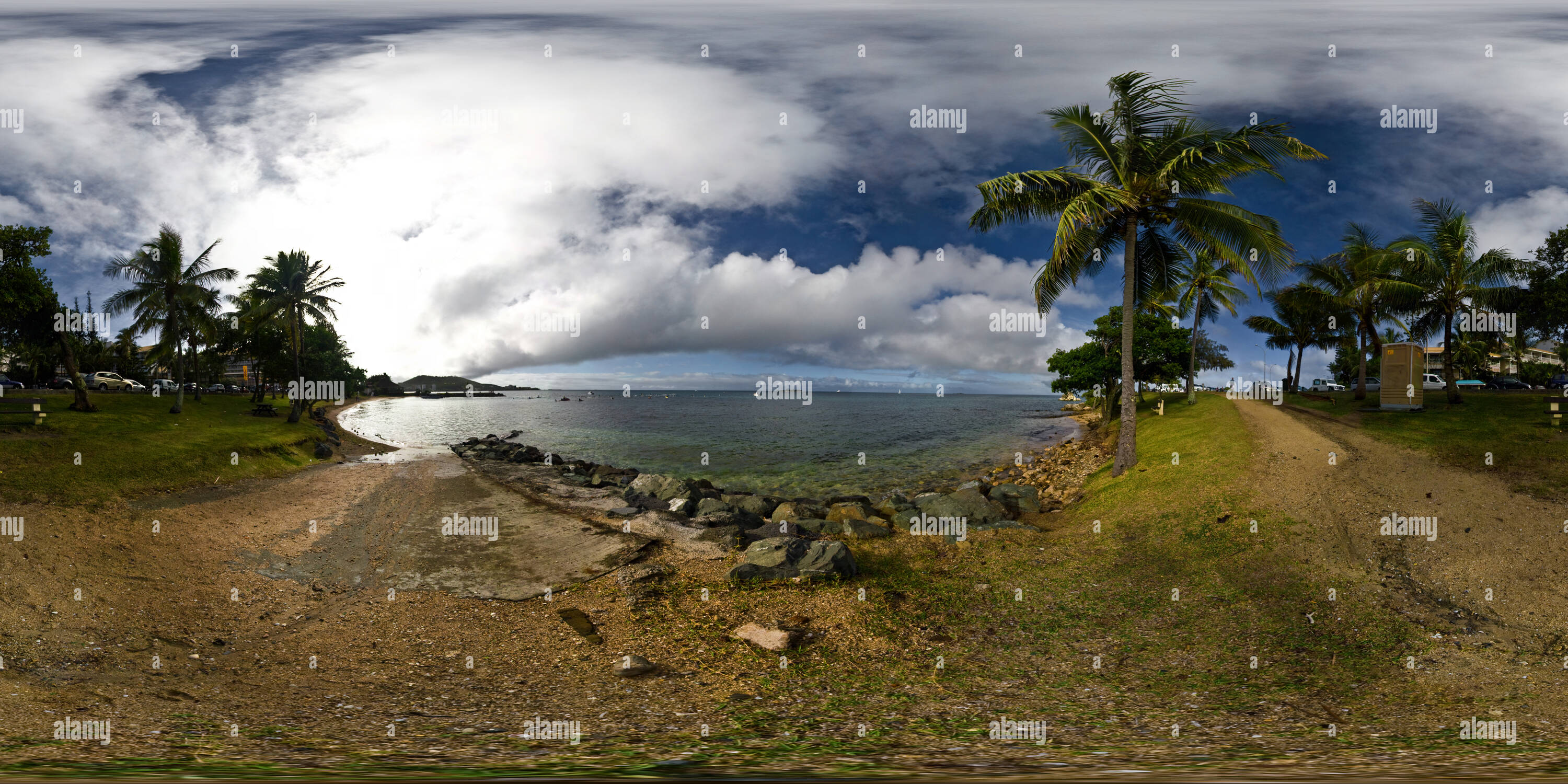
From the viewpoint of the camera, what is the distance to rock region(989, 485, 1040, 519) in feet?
65.6

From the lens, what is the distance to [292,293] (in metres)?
42.6

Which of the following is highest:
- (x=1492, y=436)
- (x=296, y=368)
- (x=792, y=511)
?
(x=296, y=368)

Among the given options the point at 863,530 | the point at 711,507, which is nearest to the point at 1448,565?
the point at 863,530

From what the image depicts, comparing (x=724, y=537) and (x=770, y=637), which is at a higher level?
(x=724, y=537)

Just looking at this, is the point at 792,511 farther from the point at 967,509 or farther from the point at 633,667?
the point at 633,667

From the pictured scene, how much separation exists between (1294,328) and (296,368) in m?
72.6

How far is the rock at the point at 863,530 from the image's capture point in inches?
613

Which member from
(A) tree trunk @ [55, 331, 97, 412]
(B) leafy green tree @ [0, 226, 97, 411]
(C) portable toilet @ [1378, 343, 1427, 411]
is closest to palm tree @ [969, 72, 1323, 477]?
(C) portable toilet @ [1378, 343, 1427, 411]

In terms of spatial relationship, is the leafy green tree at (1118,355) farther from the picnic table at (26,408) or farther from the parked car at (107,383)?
the parked car at (107,383)

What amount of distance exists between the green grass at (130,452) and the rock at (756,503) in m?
15.4

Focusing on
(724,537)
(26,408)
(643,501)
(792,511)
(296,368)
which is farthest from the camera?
(296,368)

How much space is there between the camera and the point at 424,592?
11.3m

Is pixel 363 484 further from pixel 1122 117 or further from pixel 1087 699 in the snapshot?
pixel 1122 117

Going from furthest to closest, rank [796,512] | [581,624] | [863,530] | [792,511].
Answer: [796,512] → [792,511] → [863,530] → [581,624]
